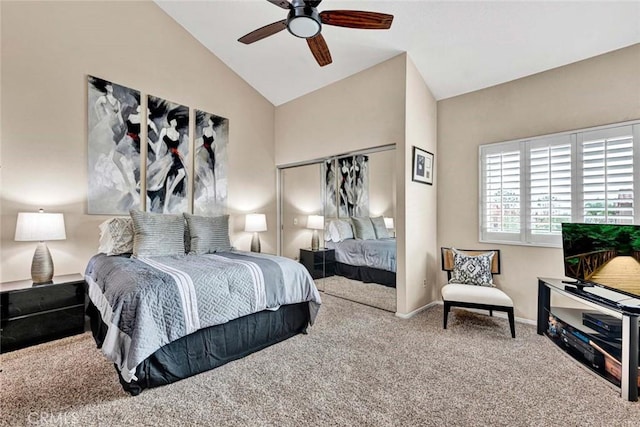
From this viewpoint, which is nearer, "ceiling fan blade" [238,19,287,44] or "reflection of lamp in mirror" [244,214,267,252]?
"ceiling fan blade" [238,19,287,44]

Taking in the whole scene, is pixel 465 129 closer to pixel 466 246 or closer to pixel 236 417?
pixel 466 246

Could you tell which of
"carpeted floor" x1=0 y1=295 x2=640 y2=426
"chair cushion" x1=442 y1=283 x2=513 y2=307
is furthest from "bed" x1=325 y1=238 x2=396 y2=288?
"carpeted floor" x1=0 y1=295 x2=640 y2=426

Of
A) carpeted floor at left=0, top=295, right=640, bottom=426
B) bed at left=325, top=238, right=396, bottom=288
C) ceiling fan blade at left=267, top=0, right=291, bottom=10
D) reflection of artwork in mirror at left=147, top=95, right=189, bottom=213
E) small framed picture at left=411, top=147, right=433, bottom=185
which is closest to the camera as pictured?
carpeted floor at left=0, top=295, right=640, bottom=426

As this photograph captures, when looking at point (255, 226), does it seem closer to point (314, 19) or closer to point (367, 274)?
point (367, 274)

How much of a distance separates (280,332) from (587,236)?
2.85 m

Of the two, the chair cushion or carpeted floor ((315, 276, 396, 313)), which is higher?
the chair cushion

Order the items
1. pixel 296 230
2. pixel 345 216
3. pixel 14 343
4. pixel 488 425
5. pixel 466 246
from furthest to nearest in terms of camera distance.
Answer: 1. pixel 296 230
2. pixel 345 216
3. pixel 466 246
4. pixel 14 343
5. pixel 488 425

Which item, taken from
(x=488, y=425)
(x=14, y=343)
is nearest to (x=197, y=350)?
(x=14, y=343)

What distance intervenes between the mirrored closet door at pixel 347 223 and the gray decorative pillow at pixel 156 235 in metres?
1.96

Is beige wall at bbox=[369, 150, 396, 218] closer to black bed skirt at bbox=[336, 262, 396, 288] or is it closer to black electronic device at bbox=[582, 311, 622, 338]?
black bed skirt at bbox=[336, 262, 396, 288]

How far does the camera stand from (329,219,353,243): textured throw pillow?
13.4 feet

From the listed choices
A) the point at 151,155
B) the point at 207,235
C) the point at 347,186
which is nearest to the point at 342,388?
the point at 207,235

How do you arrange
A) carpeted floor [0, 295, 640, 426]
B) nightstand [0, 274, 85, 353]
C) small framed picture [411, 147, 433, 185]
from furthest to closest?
small framed picture [411, 147, 433, 185] → nightstand [0, 274, 85, 353] → carpeted floor [0, 295, 640, 426]

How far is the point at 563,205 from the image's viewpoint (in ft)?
9.97
